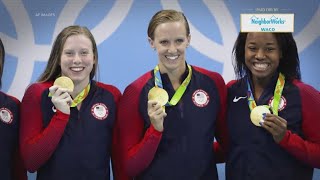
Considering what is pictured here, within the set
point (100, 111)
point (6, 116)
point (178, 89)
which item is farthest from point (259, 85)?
point (6, 116)

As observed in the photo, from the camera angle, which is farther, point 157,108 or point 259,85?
point 259,85

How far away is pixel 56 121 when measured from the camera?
2012 mm

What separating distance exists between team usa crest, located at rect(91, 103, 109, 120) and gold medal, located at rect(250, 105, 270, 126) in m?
0.81

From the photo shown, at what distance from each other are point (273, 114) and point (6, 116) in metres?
1.48

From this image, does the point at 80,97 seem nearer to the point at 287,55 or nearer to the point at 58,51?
the point at 58,51

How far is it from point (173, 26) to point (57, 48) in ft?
2.24

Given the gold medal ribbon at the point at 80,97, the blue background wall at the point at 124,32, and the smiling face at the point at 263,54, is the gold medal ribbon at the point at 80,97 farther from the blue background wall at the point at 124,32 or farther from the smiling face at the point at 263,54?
the blue background wall at the point at 124,32

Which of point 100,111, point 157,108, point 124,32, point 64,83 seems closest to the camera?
point 157,108

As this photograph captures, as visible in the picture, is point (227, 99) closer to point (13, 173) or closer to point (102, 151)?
point (102, 151)

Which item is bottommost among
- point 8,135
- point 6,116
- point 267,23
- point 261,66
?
point 8,135

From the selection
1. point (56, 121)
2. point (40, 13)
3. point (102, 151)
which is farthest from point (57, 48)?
point (40, 13)

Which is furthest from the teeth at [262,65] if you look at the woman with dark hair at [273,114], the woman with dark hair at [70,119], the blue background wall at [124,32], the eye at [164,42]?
the blue background wall at [124,32]

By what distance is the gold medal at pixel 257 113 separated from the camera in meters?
1.99

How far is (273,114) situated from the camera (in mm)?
1984
